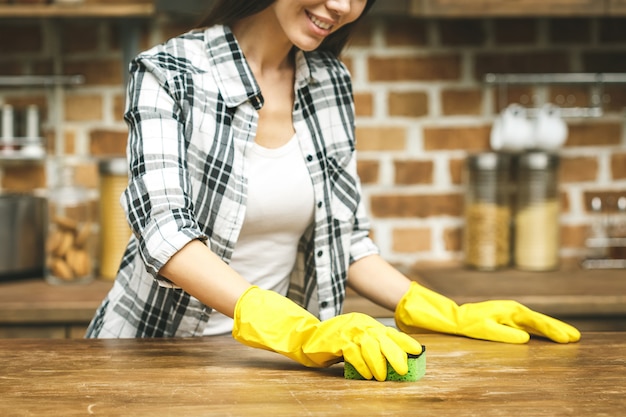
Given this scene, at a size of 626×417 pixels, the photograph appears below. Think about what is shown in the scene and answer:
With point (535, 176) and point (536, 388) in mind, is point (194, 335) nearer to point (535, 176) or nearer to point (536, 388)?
point (536, 388)

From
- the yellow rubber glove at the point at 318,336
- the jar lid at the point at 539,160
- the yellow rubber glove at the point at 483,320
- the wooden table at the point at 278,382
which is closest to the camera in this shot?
the wooden table at the point at 278,382

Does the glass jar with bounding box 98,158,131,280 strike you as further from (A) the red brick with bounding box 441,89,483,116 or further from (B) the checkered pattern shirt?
(A) the red brick with bounding box 441,89,483,116

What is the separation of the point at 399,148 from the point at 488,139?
255mm

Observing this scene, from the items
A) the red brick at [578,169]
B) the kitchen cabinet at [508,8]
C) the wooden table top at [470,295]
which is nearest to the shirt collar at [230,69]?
the wooden table top at [470,295]

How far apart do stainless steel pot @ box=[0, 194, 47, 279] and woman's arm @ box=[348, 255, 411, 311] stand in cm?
98

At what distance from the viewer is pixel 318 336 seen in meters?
1.02

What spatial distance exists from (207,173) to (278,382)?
16.8 inches

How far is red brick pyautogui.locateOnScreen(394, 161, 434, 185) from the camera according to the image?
7.61ft

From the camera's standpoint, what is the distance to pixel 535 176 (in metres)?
2.19

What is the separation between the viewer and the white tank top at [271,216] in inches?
53.3

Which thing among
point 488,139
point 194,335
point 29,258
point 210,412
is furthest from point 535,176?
point 210,412

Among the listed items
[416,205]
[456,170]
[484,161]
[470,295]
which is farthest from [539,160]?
[470,295]

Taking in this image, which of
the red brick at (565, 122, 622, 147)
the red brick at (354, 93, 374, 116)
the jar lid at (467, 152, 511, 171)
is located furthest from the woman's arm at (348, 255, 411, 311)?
the red brick at (565, 122, 622, 147)

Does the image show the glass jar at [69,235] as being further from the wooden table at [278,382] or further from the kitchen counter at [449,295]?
the wooden table at [278,382]
